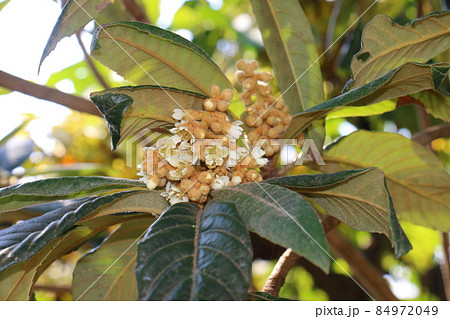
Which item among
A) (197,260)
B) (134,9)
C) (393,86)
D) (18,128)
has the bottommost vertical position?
(197,260)

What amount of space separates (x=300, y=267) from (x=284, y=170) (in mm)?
1069

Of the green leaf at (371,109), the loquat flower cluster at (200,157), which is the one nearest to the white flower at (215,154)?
the loquat flower cluster at (200,157)

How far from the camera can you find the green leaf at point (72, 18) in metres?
0.83

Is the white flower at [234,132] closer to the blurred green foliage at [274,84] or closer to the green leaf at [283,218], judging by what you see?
the green leaf at [283,218]

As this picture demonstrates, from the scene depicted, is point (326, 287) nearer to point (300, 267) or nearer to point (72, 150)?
point (300, 267)

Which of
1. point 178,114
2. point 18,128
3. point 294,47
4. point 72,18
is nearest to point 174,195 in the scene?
point 178,114

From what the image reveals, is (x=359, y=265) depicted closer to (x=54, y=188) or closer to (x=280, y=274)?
(x=280, y=274)

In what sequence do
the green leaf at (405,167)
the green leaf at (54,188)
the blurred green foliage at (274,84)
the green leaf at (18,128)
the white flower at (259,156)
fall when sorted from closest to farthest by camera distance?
the green leaf at (54,188) < the white flower at (259,156) < the green leaf at (405,167) < the green leaf at (18,128) < the blurred green foliage at (274,84)

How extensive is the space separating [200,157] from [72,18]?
336 mm

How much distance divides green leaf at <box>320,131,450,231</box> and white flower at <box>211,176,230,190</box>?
34 centimetres

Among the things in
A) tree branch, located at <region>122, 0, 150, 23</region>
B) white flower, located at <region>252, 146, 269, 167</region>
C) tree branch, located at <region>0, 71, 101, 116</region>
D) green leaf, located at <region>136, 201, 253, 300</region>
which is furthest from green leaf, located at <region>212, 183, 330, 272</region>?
tree branch, located at <region>122, 0, 150, 23</region>

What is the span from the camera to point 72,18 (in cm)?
86

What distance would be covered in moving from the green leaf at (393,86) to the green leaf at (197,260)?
0.30m

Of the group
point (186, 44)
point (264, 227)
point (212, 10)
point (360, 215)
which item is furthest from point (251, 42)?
point (264, 227)
